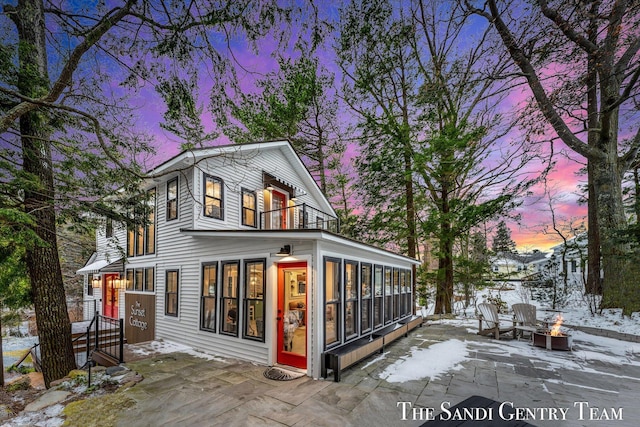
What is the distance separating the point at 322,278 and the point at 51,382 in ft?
19.9

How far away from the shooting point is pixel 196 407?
4172mm

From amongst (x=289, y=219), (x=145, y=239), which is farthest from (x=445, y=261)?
(x=145, y=239)

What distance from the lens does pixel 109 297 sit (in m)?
12.6

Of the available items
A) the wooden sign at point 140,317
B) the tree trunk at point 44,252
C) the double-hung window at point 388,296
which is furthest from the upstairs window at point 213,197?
the double-hung window at point 388,296

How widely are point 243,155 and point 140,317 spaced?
659 cm

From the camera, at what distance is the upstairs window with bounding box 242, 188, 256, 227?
9.50 metres

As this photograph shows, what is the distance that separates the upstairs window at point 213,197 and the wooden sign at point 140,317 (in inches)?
143

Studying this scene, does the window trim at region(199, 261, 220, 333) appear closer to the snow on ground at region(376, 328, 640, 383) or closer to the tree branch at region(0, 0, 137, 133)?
the snow on ground at region(376, 328, 640, 383)

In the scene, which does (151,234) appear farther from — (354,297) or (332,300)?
(354,297)

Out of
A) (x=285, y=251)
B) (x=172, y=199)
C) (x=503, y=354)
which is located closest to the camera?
(x=285, y=251)

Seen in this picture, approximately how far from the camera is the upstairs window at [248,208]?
9500mm

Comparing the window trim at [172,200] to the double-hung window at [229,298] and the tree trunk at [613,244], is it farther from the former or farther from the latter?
the tree trunk at [613,244]

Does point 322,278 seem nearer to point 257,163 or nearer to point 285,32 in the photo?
point 285,32

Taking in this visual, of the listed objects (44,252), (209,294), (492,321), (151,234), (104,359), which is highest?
(151,234)
